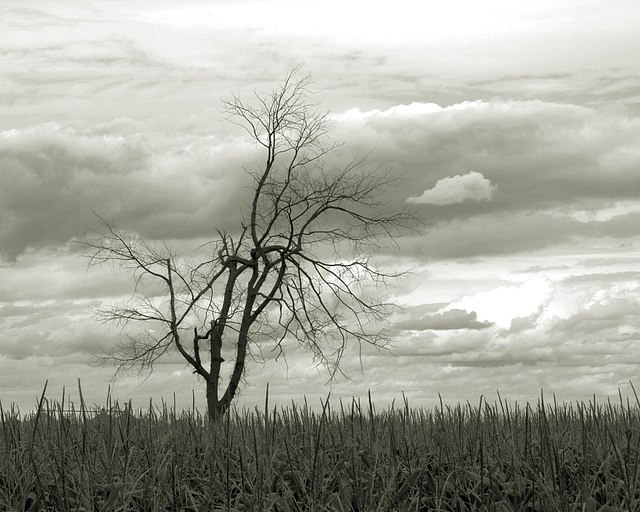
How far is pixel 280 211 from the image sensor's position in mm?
22297

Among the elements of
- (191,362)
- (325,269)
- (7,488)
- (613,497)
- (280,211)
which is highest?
(280,211)

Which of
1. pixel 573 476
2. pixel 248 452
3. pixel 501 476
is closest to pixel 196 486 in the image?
pixel 248 452

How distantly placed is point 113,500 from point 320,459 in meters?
2.14

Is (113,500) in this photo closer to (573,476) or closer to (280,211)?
(573,476)

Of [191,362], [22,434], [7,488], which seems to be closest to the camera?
[7,488]

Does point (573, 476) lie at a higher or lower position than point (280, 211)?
lower

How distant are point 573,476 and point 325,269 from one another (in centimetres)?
1511

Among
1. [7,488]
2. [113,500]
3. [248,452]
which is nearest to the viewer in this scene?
[113,500]

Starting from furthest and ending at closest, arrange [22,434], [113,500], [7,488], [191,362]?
[191,362] < [22,434] < [7,488] < [113,500]

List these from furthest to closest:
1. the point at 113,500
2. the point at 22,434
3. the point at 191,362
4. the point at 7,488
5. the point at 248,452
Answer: the point at 191,362 < the point at 22,434 < the point at 248,452 < the point at 7,488 < the point at 113,500

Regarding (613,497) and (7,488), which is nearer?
(613,497)

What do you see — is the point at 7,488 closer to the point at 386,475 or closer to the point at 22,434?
the point at 386,475

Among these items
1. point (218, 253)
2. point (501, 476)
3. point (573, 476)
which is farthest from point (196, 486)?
point (218, 253)

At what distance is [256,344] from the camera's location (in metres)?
22.1
